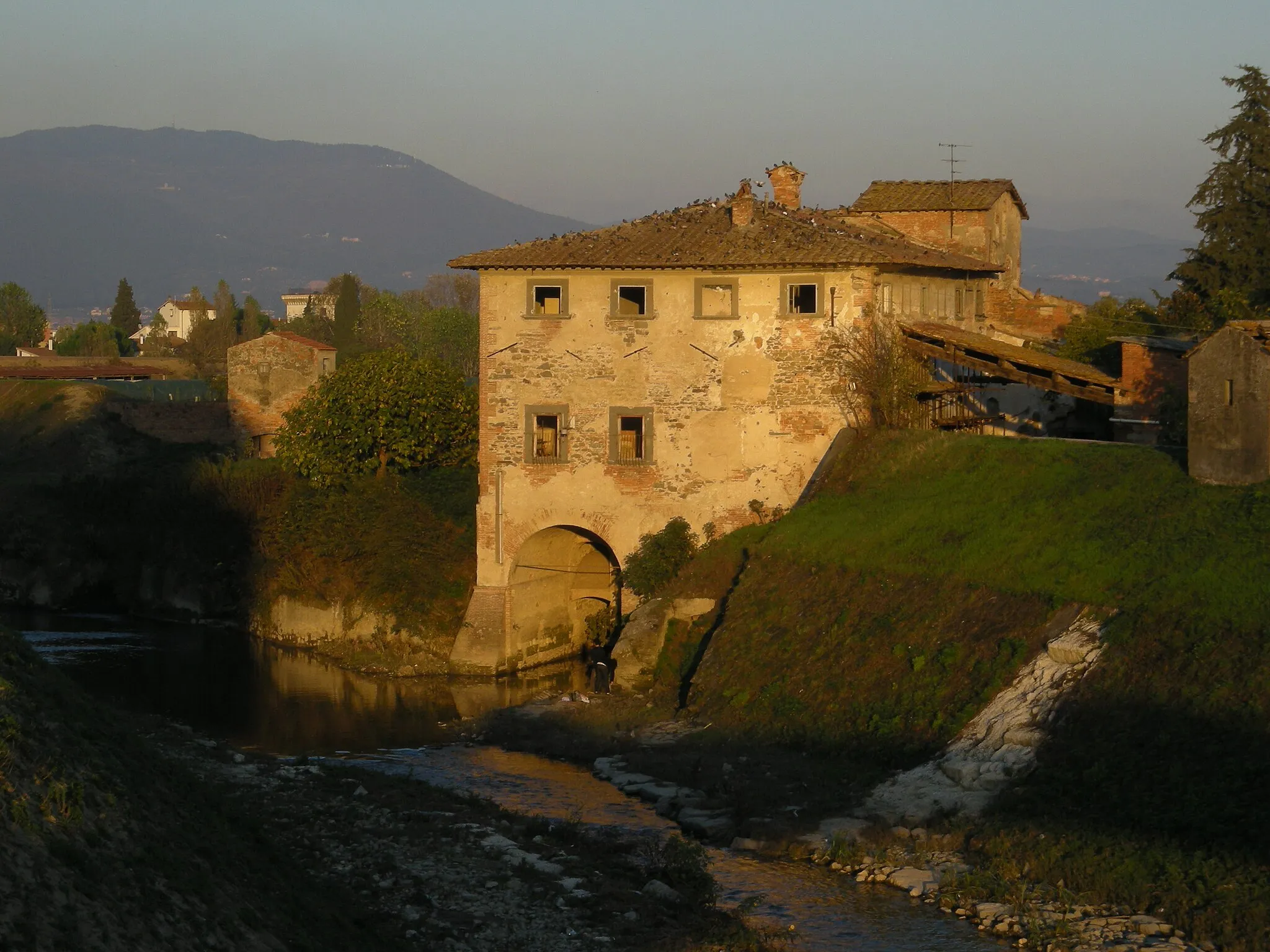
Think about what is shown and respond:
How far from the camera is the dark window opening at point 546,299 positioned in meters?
34.4

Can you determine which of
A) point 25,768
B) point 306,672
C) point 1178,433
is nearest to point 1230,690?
point 1178,433

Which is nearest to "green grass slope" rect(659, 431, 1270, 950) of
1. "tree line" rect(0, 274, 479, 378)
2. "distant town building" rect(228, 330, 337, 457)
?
"distant town building" rect(228, 330, 337, 457)

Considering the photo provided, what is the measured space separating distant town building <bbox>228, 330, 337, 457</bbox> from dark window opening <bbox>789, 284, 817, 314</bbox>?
30293mm

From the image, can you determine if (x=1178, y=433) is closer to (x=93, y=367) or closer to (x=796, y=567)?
(x=796, y=567)

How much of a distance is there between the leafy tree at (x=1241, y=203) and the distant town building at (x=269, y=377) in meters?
31.4

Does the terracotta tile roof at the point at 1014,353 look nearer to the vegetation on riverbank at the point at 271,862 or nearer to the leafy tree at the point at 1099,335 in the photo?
the leafy tree at the point at 1099,335

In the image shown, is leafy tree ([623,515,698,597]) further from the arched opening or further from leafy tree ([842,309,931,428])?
leafy tree ([842,309,931,428])

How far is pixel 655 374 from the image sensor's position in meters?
33.6

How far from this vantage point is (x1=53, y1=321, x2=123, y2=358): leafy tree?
99062 millimetres

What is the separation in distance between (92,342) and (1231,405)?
91928 mm

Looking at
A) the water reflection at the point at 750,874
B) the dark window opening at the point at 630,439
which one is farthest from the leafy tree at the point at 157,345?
the water reflection at the point at 750,874

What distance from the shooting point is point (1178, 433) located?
29.5 meters

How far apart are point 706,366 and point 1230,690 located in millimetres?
15449

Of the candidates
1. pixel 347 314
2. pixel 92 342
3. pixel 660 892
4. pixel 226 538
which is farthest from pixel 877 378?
pixel 92 342
